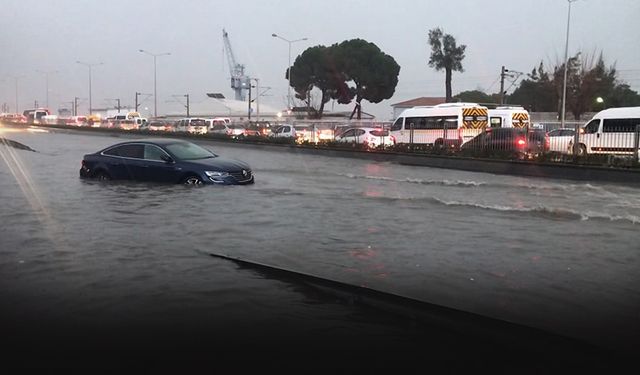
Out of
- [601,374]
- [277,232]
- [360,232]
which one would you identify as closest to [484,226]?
[360,232]

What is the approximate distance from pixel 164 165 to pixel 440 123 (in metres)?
20.1

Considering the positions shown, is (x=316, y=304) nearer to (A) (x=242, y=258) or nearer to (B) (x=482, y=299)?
(B) (x=482, y=299)

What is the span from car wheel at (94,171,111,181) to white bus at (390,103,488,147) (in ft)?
57.0

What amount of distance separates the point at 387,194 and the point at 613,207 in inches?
184

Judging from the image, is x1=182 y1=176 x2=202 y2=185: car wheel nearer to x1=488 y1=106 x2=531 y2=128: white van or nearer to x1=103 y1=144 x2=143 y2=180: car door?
x1=103 y1=144 x2=143 y2=180: car door

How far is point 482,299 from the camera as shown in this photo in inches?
232

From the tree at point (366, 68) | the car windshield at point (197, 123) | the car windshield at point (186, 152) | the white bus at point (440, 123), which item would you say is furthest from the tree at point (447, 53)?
the car windshield at point (186, 152)

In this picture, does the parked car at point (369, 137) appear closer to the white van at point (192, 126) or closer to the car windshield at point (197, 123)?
the white van at point (192, 126)

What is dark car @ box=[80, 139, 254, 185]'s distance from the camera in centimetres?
1462

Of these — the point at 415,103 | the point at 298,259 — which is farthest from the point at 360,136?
the point at 415,103

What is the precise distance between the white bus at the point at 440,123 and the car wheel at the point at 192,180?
677 inches

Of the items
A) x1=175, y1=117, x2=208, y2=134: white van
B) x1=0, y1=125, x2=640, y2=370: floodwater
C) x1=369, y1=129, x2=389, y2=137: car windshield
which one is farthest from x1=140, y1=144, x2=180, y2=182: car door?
x1=175, y1=117, x2=208, y2=134: white van

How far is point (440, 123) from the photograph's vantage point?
106 feet

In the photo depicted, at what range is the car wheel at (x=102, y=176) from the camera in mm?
15919
